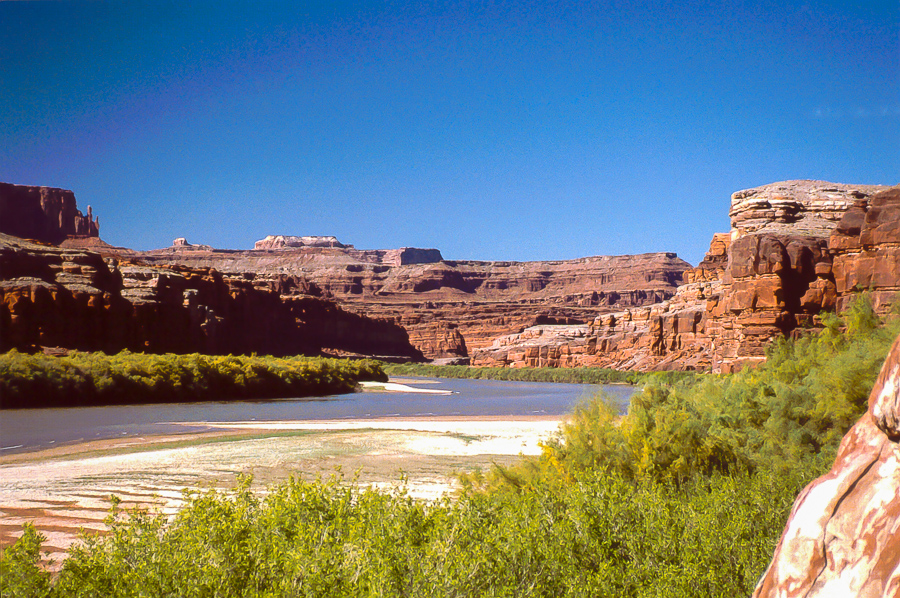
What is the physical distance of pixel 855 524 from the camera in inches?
71.6

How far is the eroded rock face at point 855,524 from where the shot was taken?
1738mm

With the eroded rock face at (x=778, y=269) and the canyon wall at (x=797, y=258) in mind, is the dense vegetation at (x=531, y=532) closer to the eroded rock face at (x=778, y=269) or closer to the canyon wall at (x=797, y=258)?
the canyon wall at (x=797, y=258)

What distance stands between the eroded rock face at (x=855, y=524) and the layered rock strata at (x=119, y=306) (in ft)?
130

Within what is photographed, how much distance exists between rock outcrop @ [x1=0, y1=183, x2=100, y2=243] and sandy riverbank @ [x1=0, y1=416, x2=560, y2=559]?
123 meters

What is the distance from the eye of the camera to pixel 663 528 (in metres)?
5.01

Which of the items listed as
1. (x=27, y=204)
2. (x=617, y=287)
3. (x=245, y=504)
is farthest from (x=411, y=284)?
(x=245, y=504)

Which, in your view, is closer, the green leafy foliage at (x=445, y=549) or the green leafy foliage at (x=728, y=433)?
the green leafy foliage at (x=445, y=549)

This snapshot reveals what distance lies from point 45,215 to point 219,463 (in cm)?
14404

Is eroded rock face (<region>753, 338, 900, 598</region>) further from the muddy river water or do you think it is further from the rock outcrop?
the rock outcrop

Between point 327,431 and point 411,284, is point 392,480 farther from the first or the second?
point 411,284

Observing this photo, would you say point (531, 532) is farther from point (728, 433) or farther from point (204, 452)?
point (204, 452)

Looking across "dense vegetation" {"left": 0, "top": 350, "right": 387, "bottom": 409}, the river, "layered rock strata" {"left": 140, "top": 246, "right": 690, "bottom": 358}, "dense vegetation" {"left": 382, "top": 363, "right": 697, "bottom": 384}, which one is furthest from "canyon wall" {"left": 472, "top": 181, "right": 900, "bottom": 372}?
"layered rock strata" {"left": 140, "top": 246, "right": 690, "bottom": 358}

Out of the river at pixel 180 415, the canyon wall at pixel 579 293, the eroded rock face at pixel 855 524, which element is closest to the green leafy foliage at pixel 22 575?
the eroded rock face at pixel 855 524

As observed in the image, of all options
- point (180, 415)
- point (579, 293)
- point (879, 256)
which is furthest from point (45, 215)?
point (879, 256)
